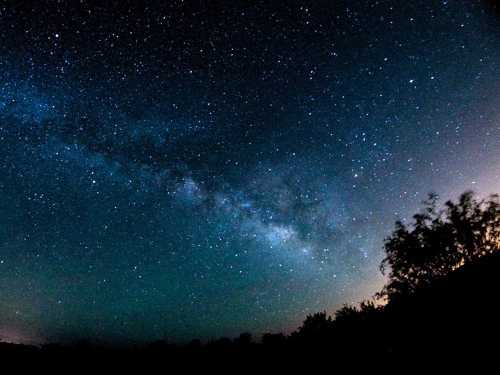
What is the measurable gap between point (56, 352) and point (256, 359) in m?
5.98

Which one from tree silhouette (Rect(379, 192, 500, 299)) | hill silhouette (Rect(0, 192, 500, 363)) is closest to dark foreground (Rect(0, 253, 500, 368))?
hill silhouette (Rect(0, 192, 500, 363))

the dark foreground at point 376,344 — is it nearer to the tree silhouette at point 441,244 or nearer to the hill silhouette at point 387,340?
the hill silhouette at point 387,340

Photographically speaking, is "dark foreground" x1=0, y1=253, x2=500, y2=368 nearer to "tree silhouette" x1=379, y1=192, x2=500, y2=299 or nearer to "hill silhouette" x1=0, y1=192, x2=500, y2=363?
"hill silhouette" x1=0, y1=192, x2=500, y2=363

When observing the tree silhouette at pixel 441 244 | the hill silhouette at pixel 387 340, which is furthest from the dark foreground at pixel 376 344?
the tree silhouette at pixel 441 244

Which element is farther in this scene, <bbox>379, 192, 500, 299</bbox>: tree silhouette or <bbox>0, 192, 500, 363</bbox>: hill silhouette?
<bbox>379, 192, 500, 299</bbox>: tree silhouette

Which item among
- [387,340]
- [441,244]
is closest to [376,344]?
[387,340]

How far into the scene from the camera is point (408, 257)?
24.4 m

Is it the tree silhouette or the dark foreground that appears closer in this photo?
the dark foreground

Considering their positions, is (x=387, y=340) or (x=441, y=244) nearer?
(x=387, y=340)

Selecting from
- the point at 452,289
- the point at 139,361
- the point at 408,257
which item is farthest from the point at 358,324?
the point at 408,257

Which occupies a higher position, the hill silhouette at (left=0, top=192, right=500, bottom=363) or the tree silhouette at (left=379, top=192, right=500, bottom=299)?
the tree silhouette at (left=379, top=192, right=500, bottom=299)

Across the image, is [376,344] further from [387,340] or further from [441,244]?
[441,244]

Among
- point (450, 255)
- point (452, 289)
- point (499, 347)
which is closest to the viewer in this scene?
point (499, 347)

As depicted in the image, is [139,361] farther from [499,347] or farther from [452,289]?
[452,289]
